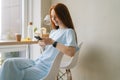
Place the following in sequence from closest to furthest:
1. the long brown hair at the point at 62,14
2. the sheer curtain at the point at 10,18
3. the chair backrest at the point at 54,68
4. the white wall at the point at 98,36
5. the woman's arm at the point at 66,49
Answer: the chair backrest at the point at 54,68 < the woman's arm at the point at 66,49 < the long brown hair at the point at 62,14 < the white wall at the point at 98,36 < the sheer curtain at the point at 10,18

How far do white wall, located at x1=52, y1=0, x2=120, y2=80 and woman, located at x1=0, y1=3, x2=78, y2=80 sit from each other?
517mm

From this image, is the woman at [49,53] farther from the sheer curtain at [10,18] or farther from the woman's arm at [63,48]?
the sheer curtain at [10,18]

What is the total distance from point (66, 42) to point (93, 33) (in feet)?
2.11

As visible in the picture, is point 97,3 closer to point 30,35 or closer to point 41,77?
point 30,35

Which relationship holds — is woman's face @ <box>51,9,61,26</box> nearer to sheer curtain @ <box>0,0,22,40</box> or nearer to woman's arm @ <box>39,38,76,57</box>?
woman's arm @ <box>39,38,76,57</box>

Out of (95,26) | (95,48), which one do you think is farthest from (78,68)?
(95,26)

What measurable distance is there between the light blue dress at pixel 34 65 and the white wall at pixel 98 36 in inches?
22.6

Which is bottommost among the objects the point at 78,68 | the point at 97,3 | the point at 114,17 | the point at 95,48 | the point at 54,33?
the point at 78,68

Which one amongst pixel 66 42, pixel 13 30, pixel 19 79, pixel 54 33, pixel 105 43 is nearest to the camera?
pixel 19 79

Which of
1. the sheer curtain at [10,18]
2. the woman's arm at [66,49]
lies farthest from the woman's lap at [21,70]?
the sheer curtain at [10,18]

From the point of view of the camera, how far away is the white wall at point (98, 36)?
2.33m

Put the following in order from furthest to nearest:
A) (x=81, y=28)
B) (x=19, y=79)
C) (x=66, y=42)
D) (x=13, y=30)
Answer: (x=13, y=30) → (x=81, y=28) → (x=66, y=42) → (x=19, y=79)

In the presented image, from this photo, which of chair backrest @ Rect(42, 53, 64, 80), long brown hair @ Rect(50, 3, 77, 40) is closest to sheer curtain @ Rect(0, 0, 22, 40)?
long brown hair @ Rect(50, 3, 77, 40)

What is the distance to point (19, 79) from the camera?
5.62 feet
